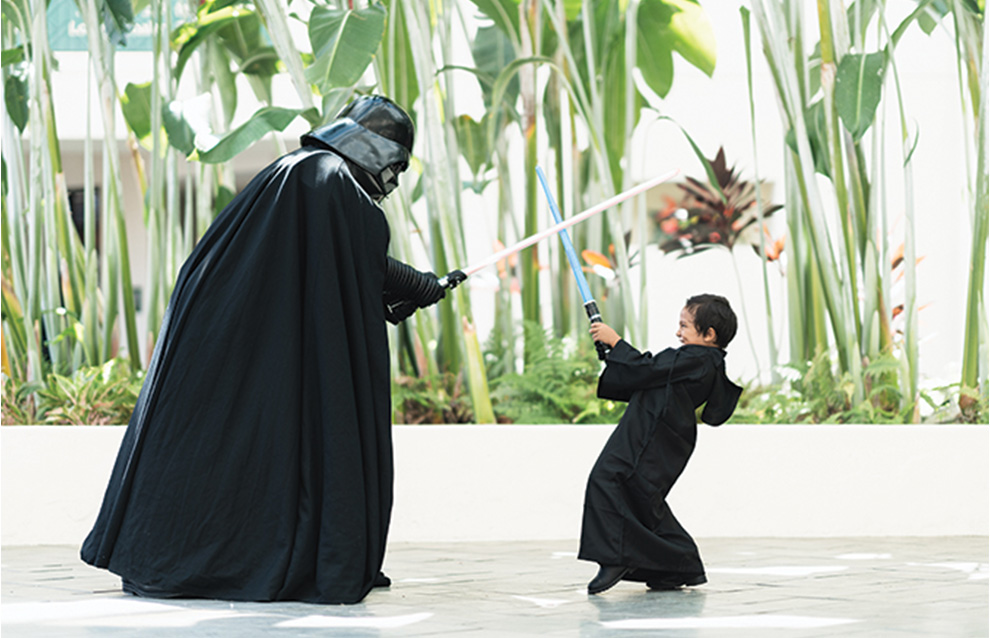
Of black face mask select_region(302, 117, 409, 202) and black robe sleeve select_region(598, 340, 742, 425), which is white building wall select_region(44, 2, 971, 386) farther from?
black robe sleeve select_region(598, 340, 742, 425)

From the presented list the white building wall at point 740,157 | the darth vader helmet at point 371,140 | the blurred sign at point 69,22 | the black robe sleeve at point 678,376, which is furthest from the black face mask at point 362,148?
the white building wall at point 740,157

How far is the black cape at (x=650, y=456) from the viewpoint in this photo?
3.32 meters

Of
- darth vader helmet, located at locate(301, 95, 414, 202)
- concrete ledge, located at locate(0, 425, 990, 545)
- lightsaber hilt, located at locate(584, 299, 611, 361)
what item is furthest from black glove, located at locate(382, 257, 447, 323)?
concrete ledge, located at locate(0, 425, 990, 545)

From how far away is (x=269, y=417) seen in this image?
3092 mm

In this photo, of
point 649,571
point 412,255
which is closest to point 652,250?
point 412,255

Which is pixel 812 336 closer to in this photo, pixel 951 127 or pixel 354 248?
pixel 354 248

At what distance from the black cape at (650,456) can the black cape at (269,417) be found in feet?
1.95

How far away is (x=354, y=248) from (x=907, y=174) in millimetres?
3040

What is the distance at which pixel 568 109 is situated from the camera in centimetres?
570

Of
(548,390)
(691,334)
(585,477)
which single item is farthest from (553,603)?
(548,390)

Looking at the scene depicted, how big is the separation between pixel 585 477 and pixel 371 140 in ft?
6.66

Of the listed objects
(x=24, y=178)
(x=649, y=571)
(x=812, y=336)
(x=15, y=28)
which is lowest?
(x=649, y=571)

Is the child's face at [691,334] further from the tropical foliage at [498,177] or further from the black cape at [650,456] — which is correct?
the tropical foliage at [498,177]

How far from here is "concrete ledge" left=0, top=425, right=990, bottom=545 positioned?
4672 millimetres
